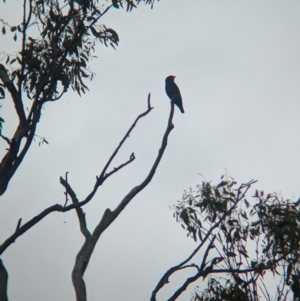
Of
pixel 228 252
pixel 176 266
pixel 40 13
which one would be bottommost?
pixel 176 266

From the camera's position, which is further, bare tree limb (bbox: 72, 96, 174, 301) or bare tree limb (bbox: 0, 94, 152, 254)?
bare tree limb (bbox: 72, 96, 174, 301)

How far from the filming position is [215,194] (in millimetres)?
6941

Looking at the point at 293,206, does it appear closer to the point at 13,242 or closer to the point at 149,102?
the point at 149,102

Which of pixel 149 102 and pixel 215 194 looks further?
pixel 215 194

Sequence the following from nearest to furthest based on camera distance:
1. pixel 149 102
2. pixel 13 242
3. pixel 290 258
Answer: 1. pixel 13 242
2. pixel 149 102
3. pixel 290 258

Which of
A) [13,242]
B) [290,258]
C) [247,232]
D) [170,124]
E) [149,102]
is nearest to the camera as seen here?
[13,242]

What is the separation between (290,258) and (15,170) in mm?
3645

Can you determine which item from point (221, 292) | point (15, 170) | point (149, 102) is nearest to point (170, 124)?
point (149, 102)

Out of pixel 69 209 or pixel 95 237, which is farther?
pixel 95 237

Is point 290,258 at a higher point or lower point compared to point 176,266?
higher

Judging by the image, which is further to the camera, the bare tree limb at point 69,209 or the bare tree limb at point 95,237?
the bare tree limb at point 95,237

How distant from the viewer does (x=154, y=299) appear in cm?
434

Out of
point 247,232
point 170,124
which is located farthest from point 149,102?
point 247,232

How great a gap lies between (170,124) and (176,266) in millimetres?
1325
